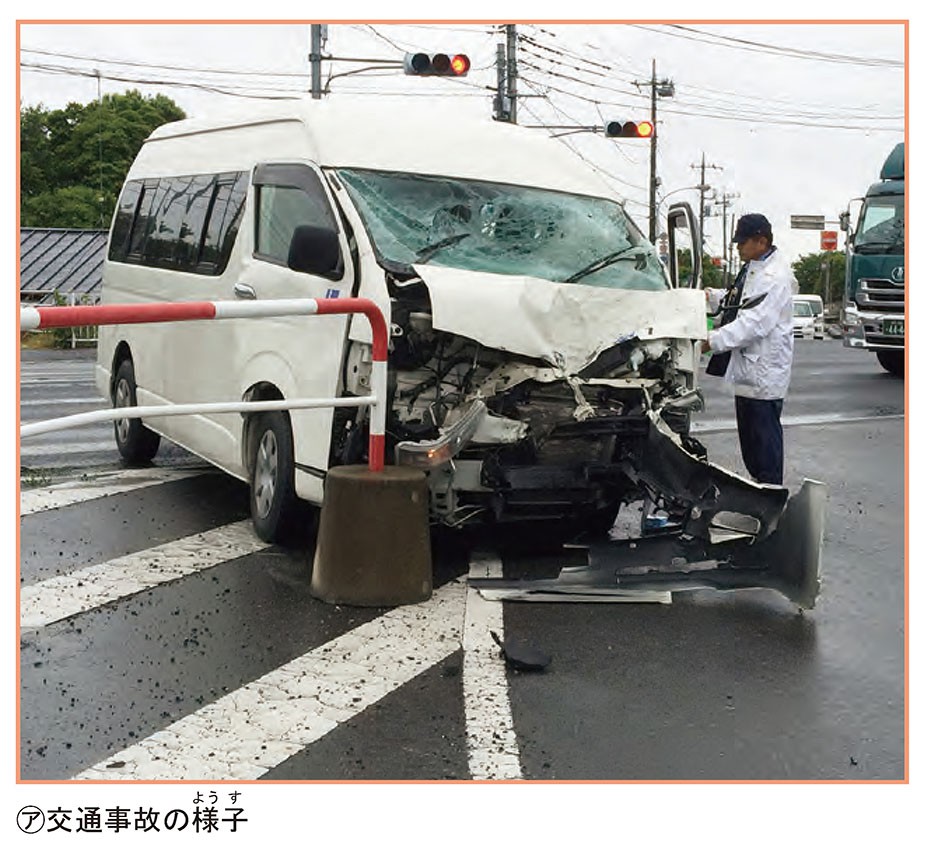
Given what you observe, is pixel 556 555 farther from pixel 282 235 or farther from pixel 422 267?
pixel 282 235

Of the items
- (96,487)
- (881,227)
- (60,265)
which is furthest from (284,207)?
(60,265)

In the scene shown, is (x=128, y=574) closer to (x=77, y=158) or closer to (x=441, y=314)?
(x=441, y=314)

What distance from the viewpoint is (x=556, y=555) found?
7016mm

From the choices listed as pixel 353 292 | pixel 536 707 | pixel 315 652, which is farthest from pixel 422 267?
pixel 536 707

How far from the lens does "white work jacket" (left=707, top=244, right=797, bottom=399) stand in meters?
7.46

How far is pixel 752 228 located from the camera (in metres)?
7.61

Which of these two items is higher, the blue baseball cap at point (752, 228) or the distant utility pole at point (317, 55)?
the distant utility pole at point (317, 55)

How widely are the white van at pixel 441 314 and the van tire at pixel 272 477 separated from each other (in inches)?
0.5

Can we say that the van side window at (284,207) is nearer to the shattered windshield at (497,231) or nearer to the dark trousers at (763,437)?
the shattered windshield at (497,231)

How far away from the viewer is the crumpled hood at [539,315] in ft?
19.9

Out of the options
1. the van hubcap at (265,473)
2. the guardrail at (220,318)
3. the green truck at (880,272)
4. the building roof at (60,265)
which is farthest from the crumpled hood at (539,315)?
the building roof at (60,265)

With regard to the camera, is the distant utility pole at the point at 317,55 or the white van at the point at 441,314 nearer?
the white van at the point at 441,314

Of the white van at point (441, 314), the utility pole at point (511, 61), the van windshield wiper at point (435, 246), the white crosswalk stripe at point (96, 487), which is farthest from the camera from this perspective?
the utility pole at point (511, 61)

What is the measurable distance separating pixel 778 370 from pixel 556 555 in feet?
5.90
